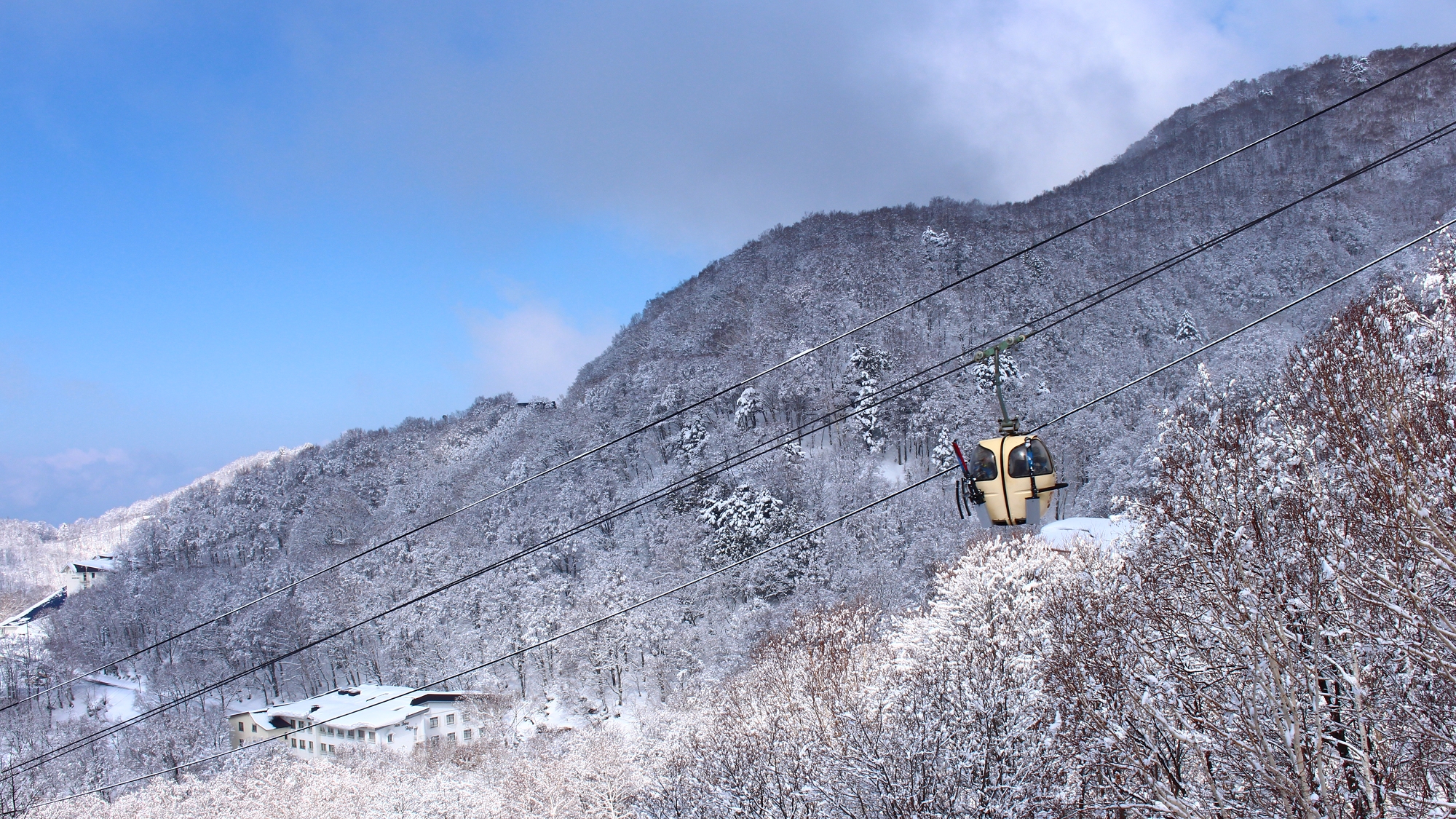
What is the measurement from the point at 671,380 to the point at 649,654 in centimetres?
4169

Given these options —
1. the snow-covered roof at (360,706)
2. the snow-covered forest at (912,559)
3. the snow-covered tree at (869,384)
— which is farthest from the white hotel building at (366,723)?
the snow-covered tree at (869,384)

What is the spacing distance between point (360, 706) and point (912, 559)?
3338 centimetres

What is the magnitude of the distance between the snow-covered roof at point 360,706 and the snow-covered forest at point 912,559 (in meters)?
4.08

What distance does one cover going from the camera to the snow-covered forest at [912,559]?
36.8ft

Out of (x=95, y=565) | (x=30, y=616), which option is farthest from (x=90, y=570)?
(x=30, y=616)

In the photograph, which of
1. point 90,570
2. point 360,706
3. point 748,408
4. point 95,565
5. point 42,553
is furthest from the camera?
point 42,553

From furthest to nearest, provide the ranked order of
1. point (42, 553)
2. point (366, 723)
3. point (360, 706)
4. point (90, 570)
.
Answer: point (42, 553) → point (90, 570) → point (366, 723) → point (360, 706)

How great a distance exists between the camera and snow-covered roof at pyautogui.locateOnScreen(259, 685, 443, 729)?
5069 centimetres

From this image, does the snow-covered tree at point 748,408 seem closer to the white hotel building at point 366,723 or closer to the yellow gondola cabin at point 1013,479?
the white hotel building at point 366,723

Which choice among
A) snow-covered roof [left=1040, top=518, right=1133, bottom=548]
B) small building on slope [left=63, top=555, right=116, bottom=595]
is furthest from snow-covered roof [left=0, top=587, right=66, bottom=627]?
snow-covered roof [left=1040, top=518, right=1133, bottom=548]

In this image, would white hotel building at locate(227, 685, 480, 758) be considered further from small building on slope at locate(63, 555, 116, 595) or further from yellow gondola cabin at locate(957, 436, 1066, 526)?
small building on slope at locate(63, 555, 116, 595)

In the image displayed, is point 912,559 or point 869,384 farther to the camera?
point 869,384

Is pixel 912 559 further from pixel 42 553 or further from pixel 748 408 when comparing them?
pixel 42 553

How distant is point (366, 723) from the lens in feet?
164
